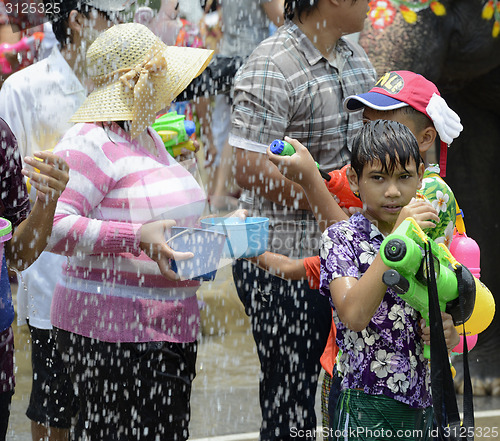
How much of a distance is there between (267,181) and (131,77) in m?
0.52

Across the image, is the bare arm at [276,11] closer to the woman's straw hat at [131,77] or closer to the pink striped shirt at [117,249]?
the woman's straw hat at [131,77]

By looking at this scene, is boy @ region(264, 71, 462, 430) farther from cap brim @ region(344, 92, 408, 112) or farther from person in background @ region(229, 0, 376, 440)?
person in background @ region(229, 0, 376, 440)

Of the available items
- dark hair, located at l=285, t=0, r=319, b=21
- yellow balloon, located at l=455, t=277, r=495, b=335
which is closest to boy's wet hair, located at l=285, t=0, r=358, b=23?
dark hair, located at l=285, t=0, r=319, b=21

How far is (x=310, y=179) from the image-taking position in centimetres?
268

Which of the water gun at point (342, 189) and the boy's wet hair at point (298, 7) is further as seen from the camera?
the boy's wet hair at point (298, 7)

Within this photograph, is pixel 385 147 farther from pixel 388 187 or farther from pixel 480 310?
pixel 480 310

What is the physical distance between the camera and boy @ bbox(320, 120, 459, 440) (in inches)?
94.1

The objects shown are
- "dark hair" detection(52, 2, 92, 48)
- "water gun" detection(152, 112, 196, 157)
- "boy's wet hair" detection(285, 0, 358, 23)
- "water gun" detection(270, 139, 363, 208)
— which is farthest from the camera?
"dark hair" detection(52, 2, 92, 48)

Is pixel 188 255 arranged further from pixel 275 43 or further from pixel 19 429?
pixel 19 429

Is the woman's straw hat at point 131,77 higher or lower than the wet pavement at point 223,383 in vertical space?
higher

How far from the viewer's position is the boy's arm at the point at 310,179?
2.66 meters

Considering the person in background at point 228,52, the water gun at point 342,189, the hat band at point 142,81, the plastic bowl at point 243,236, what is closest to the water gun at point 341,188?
the water gun at point 342,189

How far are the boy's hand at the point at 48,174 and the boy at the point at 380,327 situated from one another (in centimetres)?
65

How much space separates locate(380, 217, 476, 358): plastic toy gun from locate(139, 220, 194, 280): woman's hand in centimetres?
70
